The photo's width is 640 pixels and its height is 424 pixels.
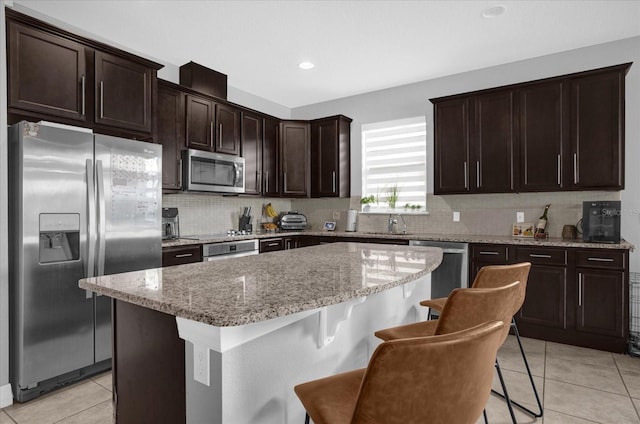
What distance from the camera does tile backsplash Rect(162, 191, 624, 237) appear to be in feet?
12.3

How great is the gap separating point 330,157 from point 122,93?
2.71 metres

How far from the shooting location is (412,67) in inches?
163

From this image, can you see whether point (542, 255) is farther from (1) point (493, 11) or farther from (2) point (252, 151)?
(2) point (252, 151)

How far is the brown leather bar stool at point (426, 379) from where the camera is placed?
2.40ft

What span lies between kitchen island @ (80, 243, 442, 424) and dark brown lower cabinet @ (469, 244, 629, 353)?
2199 mm

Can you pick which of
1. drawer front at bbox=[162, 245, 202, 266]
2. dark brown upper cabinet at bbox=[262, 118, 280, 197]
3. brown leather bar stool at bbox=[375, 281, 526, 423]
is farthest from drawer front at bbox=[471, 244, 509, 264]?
drawer front at bbox=[162, 245, 202, 266]

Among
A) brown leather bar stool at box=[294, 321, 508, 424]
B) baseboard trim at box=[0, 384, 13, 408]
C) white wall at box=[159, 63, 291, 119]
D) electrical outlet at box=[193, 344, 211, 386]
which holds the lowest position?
baseboard trim at box=[0, 384, 13, 408]

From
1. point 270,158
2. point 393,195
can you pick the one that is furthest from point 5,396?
point 393,195

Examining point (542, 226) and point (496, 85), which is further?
point (496, 85)

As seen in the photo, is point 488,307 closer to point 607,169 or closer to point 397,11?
point 397,11

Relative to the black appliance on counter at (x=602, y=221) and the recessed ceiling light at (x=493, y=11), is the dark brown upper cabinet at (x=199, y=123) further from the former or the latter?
the black appliance on counter at (x=602, y=221)

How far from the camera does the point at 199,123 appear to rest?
3961 millimetres

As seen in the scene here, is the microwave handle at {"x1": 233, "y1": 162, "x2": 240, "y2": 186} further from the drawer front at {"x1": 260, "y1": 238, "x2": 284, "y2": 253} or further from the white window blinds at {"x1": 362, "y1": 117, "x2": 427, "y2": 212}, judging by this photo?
the white window blinds at {"x1": 362, "y1": 117, "x2": 427, "y2": 212}

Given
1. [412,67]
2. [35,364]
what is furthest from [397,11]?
[35,364]
